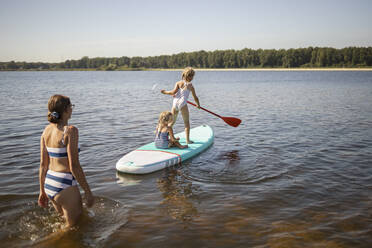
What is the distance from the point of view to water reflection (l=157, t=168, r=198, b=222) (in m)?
4.87

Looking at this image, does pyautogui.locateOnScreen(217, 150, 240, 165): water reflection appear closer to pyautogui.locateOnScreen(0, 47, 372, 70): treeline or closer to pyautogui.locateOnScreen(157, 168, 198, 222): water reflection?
pyautogui.locateOnScreen(157, 168, 198, 222): water reflection

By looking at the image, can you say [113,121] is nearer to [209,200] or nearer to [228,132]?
[228,132]

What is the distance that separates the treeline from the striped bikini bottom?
127 metres

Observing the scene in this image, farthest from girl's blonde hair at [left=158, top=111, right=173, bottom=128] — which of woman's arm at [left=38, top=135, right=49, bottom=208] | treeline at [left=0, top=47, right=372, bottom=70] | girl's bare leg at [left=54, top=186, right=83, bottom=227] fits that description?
treeline at [left=0, top=47, right=372, bottom=70]

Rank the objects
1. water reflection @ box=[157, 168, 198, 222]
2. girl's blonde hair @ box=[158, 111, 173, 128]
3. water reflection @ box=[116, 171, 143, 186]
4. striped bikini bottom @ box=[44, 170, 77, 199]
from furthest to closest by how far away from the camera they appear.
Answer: girl's blonde hair @ box=[158, 111, 173, 128]
water reflection @ box=[116, 171, 143, 186]
water reflection @ box=[157, 168, 198, 222]
striped bikini bottom @ box=[44, 170, 77, 199]

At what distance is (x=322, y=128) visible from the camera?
11891 millimetres

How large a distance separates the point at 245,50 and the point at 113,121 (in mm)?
142622

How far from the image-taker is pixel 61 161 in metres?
3.46

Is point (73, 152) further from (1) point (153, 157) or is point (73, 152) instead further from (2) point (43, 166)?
(1) point (153, 157)

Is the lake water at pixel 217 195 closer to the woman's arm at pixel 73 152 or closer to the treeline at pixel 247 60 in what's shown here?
the woman's arm at pixel 73 152

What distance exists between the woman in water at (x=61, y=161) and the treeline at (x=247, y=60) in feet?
417

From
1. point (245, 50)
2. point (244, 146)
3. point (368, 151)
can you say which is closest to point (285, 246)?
point (244, 146)

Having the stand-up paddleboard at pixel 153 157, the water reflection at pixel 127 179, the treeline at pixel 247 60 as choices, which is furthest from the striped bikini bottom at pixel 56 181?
the treeline at pixel 247 60

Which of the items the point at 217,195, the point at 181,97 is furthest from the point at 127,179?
the point at 181,97
